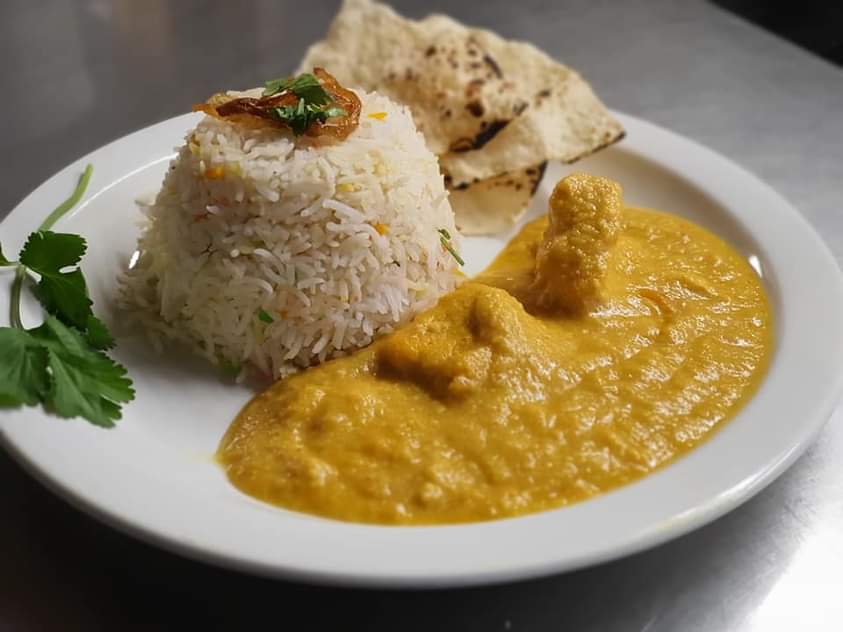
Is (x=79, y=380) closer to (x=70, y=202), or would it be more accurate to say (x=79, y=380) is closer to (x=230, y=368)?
(x=230, y=368)

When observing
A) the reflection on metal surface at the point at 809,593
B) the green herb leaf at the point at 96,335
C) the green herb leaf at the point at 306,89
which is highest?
the green herb leaf at the point at 306,89

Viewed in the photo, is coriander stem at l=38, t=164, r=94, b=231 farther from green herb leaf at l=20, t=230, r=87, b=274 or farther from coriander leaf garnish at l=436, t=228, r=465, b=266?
coriander leaf garnish at l=436, t=228, r=465, b=266

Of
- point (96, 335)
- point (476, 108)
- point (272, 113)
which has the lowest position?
point (96, 335)

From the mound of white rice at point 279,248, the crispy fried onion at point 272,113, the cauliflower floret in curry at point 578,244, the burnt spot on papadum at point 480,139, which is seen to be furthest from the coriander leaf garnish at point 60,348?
the burnt spot on papadum at point 480,139

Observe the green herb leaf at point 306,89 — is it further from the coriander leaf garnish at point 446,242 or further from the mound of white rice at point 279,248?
the coriander leaf garnish at point 446,242

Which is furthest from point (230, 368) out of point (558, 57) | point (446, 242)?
point (558, 57)

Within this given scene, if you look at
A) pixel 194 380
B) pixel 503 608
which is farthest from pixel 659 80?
pixel 503 608
